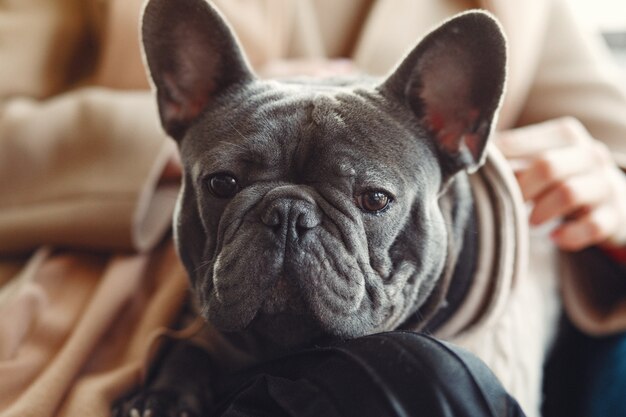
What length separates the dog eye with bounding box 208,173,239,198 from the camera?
1.03m

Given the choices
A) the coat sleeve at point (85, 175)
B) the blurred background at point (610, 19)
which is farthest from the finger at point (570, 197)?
the blurred background at point (610, 19)

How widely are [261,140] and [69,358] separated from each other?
20.8 inches

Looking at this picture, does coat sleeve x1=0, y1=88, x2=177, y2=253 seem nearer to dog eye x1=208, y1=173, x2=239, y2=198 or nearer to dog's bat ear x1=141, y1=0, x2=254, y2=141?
dog's bat ear x1=141, y1=0, x2=254, y2=141

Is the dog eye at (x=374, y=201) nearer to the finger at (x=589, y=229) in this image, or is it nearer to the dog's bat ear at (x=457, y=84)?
the dog's bat ear at (x=457, y=84)

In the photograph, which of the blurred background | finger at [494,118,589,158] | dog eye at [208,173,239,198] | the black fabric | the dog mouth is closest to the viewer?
the black fabric

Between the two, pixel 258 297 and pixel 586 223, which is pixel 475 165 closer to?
pixel 586 223

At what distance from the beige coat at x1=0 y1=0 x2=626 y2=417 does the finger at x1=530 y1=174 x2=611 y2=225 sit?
0.45ft

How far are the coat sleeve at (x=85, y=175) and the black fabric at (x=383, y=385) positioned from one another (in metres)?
0.59

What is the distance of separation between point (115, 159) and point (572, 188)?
0.90 metres

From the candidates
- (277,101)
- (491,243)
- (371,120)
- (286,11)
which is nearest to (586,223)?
(491,243)

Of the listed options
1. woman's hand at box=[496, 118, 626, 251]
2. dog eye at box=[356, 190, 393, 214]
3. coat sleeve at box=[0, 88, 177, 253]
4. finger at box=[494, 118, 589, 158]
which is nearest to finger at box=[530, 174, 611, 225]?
woman's hand at box=[496, 118, 626, 251]

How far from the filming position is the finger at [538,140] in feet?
4.44

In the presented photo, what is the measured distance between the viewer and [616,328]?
4.29 feet

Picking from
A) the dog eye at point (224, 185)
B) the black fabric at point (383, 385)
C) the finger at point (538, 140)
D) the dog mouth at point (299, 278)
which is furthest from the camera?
the finger at point (538, 140)
